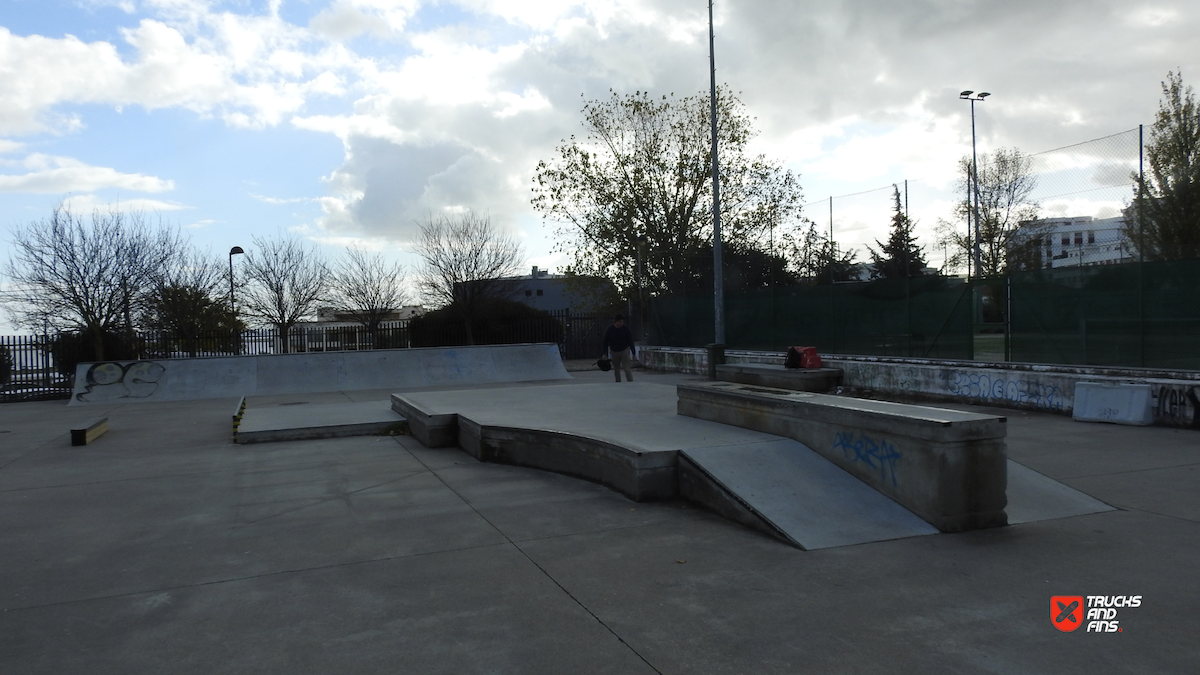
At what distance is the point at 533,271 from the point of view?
313 feet

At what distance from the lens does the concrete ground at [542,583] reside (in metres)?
3.89

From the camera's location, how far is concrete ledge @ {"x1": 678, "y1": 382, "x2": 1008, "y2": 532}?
19.3ft

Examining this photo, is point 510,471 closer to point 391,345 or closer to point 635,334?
point 635,334

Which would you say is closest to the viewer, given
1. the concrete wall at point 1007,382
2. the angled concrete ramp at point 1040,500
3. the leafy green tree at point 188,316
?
the angled concrete ramp at point 1040,500

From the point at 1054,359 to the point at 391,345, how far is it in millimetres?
27217

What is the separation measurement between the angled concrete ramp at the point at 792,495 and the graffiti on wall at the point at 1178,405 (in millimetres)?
6975

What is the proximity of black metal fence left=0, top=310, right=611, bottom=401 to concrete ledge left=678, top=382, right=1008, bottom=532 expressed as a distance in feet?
72.7

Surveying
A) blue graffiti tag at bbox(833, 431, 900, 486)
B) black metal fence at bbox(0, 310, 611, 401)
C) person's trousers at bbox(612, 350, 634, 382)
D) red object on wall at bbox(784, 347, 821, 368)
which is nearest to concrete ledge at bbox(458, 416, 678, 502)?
blue graffiti tag at bbox(833, 431, 900, 486)

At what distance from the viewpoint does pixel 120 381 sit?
68.5 ft

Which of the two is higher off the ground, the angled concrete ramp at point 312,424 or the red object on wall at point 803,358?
the red object on wall at point 803,358

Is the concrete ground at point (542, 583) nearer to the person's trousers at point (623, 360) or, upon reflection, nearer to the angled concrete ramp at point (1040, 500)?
the angled concrete ramp at point (1040, 500)

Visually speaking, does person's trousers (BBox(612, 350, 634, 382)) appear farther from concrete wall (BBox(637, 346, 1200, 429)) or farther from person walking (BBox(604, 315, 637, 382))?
concrete wall (BBox(637, 346, 1200, 429))

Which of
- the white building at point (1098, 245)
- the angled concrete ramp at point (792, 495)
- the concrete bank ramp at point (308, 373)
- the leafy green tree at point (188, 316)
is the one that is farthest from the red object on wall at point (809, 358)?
the leafy green tree at point (188, 316)

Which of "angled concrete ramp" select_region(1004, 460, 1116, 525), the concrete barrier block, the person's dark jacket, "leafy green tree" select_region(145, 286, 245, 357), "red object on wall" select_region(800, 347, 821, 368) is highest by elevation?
"leafy green tree" select_region(145, 286, 245, 357)
